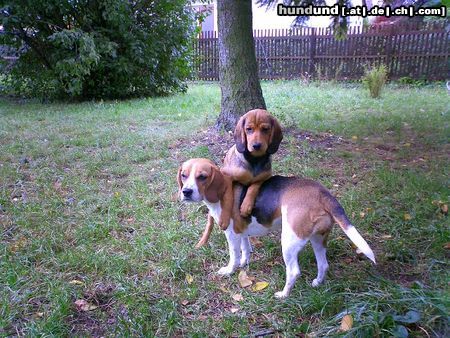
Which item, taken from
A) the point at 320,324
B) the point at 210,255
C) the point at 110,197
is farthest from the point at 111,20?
the point at 320,324

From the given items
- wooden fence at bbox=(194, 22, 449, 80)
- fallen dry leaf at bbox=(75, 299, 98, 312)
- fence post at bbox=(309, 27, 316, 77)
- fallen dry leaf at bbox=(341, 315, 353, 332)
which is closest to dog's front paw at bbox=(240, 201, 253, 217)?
fallen dry leaf at bbox=(341, 315, 353, 332)

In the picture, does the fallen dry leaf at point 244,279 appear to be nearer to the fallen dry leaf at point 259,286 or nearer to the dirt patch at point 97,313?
the fallen dry leaf at point 259,286

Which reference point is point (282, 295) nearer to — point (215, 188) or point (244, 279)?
point (244, 279)

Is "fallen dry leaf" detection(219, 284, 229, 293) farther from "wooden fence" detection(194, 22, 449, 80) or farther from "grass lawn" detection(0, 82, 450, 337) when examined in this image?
"wooden fence" detection(194, 22, 449, 80)

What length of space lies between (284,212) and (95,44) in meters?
10.3

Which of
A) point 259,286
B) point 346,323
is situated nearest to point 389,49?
point 259,286

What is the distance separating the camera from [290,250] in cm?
282

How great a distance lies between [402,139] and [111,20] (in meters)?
8.80

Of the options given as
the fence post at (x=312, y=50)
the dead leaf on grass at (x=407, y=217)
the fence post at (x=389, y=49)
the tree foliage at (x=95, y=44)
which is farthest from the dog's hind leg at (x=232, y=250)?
the fence post at (x=312, y=50)

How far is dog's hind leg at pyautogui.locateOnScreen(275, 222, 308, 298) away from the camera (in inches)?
110

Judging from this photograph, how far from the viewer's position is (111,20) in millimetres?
11703

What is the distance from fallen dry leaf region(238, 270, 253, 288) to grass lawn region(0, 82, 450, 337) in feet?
0.16

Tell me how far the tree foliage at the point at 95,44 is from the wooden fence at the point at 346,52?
4.07 metres

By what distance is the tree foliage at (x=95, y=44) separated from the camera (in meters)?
11.1
